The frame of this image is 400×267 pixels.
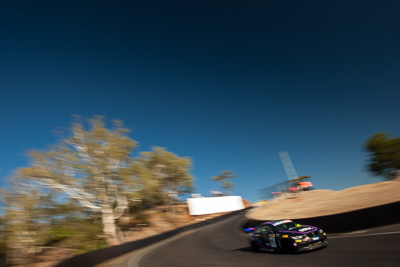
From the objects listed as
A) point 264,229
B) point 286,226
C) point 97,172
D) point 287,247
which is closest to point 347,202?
point 264,229

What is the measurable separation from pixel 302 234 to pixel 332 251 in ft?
3.13

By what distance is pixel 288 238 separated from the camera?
27.6 ft

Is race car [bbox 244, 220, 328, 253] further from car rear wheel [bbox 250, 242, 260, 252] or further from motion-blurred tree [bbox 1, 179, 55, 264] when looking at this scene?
motion-blurred tree [bbox 1, 179, 55, 264]

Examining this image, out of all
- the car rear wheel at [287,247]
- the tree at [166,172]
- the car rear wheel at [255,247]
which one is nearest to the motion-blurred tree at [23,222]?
the tree at [166,172]

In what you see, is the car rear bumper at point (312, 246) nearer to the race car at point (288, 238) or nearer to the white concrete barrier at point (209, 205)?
the race car at point (288, 238)

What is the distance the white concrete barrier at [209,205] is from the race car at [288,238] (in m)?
35.4

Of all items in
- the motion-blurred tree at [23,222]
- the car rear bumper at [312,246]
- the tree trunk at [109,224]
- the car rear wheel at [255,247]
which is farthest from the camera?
the tree trunk at [109,224]

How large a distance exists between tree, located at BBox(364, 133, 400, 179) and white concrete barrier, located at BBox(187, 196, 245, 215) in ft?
96.9

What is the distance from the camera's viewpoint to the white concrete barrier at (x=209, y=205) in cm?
4466

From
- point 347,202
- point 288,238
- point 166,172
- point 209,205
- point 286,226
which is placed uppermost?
point 166,172

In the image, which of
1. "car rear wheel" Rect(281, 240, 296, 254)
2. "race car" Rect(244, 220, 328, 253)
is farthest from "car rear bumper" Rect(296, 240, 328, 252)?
"car rear wheel" Rect(281, 240, 296, 254)

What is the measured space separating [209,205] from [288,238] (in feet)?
128

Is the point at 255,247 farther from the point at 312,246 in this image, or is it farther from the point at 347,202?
the point at 347,202

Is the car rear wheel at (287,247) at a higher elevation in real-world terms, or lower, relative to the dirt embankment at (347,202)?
lower
